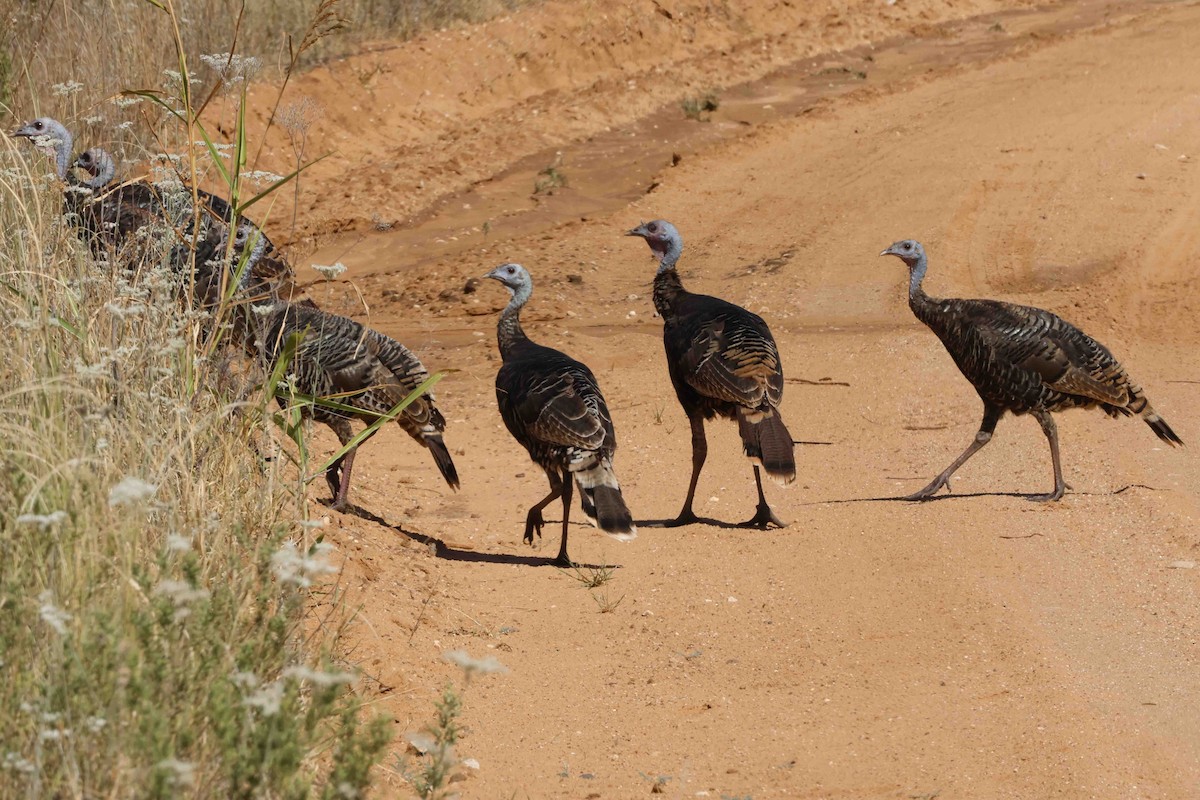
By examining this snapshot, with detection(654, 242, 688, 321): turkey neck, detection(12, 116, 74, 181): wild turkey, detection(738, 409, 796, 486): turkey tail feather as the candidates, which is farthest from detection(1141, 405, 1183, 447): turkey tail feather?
detection(12, 116, 74, 181): wild turkey

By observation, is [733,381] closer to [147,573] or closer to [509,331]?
[509,331]

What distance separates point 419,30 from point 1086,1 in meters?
9.75

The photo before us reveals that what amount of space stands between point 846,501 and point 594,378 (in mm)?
1619

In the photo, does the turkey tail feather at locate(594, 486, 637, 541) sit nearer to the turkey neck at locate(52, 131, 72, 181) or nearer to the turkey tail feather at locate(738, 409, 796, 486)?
the turkey tail feather at locate(738, 409, 796, 486)

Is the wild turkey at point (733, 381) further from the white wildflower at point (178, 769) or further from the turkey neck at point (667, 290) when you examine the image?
the white wildflower at point (178, 769)

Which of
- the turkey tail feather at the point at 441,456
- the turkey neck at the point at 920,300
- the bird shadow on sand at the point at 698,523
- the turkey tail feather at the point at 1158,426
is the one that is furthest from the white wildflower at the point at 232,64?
the turkey tail feather at the point at 1158,426

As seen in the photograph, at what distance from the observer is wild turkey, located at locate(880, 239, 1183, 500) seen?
846 cm

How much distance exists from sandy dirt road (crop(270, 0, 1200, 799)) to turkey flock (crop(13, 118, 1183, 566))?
0.37 meters

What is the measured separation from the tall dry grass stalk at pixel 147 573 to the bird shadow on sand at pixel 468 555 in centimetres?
196

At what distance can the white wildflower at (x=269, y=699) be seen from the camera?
3.07 meters

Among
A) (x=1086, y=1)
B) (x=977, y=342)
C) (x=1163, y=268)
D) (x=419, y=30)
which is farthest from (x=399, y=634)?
(x=1086, y=1)

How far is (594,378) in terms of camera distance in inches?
316

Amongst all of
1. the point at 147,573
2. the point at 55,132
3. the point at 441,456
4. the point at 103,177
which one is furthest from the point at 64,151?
the point at 147,573

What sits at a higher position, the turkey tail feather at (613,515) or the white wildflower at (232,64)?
the white wildflower at (232,64)
